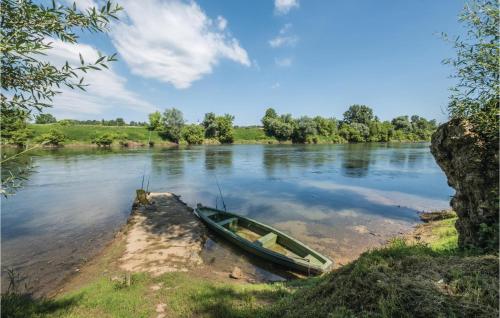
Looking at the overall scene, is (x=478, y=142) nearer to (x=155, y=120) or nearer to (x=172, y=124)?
(x=172, y=124)

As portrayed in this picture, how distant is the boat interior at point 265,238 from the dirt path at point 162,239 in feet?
4.87

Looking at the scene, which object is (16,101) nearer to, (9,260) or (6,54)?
(6,54)

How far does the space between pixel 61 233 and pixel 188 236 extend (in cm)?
700

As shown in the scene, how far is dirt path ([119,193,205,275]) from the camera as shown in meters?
9.46

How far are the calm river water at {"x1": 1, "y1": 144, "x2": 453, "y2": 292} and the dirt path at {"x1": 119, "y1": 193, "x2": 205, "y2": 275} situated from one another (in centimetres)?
131

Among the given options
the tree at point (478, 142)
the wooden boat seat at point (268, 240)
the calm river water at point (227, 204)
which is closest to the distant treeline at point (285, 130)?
the calm river water at point (227, 204)

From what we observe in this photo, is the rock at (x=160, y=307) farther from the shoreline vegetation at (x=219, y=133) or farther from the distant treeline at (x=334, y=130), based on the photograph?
the distant treeline at (x=334, y=130)

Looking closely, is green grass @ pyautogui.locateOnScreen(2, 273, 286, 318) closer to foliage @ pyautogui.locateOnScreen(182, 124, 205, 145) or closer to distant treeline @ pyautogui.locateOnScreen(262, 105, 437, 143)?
foliage @ pyautogui.locateOnScreen(182, 124, 205, 145)

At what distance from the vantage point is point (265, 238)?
38.2 ft

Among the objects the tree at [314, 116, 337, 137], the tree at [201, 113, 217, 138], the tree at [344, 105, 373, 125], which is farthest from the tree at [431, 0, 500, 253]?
the tree at [344, 105, 373, 125]

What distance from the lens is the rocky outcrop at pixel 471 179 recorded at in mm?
5395

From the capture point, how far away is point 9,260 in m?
10.8

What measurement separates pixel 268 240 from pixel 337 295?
736cm

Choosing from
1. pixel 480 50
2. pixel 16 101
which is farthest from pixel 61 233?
pixel 480 50
